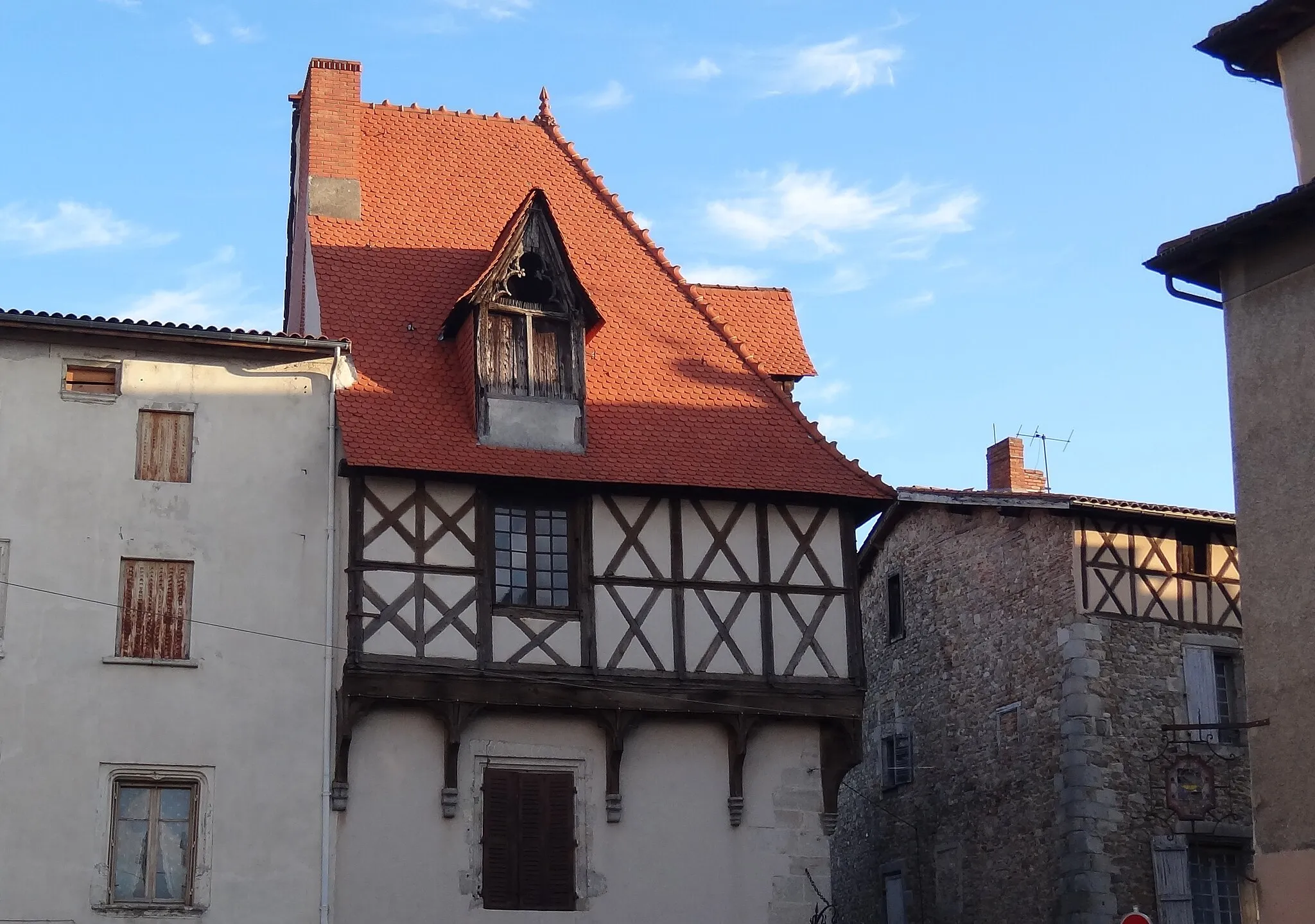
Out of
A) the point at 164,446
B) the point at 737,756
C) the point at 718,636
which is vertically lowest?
the point at 737,756

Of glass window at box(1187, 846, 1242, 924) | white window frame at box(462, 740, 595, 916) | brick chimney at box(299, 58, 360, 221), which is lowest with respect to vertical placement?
glass window at box(1187, 846, 1242, 924)

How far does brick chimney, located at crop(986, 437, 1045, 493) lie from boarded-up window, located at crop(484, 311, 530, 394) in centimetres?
1020

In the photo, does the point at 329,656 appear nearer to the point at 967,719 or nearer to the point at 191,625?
the point at 191,625

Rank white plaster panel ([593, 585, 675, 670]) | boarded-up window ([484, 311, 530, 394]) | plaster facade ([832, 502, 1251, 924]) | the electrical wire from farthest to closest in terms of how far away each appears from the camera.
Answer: plaster facade ([832, 502, 1251, 924])
boarded-up window ([484, 311, 530, 394])
white plaster panel ([593, 585, 675, 670])
the electrical wire

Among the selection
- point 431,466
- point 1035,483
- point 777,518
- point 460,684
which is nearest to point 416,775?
point 460,684

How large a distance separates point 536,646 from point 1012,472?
443 inches

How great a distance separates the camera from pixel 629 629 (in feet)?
75.2

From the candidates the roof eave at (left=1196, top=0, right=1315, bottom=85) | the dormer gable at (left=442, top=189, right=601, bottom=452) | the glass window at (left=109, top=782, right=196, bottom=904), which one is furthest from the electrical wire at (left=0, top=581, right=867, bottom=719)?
the roof eave at (left=1196, top=0, right=1315, bottom=85)

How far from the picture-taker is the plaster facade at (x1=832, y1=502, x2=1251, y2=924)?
25.9 metres

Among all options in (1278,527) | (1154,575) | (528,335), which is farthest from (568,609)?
(1154,575)

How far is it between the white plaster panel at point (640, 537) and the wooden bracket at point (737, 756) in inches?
74.1

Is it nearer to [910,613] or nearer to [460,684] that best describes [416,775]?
[460,684]

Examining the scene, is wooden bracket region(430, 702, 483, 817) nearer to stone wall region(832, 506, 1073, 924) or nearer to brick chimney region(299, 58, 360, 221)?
brick chimney region(299, 58, 360, 221)

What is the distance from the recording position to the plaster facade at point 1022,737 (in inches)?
1018
